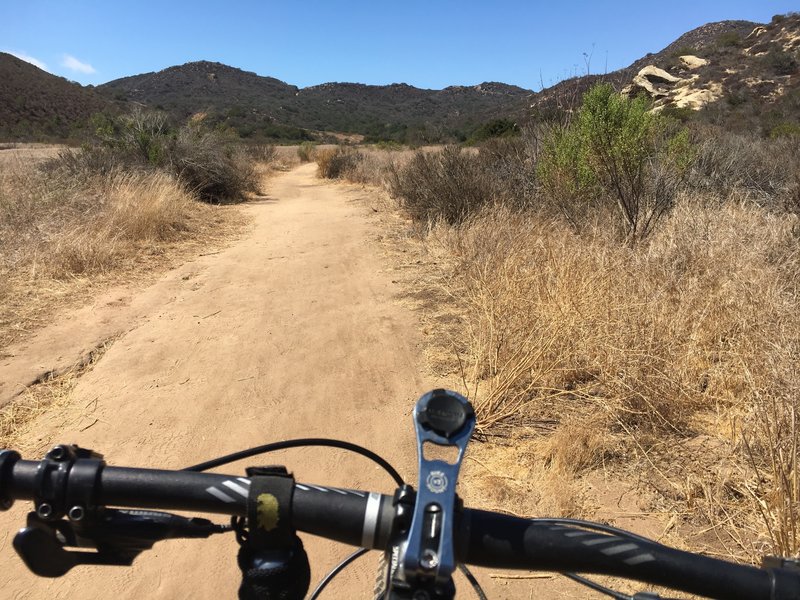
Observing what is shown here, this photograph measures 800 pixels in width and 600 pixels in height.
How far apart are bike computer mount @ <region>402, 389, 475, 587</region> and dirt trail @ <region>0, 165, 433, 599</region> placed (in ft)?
6.74

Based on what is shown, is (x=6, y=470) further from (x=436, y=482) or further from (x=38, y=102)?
(x=38, y=102)

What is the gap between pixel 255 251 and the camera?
27.1 feet

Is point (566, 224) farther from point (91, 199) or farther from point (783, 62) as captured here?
point (783, 62)

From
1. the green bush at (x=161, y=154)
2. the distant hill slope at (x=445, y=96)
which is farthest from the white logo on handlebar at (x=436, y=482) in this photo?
the green bush at (x=161, y=154)

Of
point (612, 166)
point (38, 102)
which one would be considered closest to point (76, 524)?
point (612, 166)

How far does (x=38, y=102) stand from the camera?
141 ft

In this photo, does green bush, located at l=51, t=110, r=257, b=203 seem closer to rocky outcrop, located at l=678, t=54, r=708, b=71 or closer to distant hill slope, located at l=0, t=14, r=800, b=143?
distant hill slope, located at l=0, t=14, r=800, b=143

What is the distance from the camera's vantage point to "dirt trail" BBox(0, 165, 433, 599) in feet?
8.52

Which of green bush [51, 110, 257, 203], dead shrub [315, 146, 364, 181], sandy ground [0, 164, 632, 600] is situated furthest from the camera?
dead shrub [315, 146, 364, 181]

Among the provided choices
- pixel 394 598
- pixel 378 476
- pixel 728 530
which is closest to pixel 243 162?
pixel 378 476

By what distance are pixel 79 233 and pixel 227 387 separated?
441 centimetres

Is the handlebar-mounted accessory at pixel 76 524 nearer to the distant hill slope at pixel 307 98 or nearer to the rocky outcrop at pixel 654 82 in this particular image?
the rocky outcrop at pixel 654 82

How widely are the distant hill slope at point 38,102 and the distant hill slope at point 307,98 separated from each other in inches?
802

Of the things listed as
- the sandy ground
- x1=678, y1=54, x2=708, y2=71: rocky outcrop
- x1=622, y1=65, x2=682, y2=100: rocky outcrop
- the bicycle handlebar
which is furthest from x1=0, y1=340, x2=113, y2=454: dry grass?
x1=678, y1=54, x2=708, y2=71: rocky outcrop
